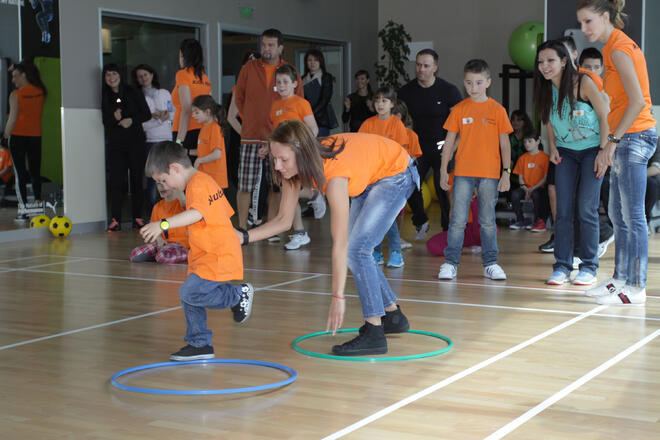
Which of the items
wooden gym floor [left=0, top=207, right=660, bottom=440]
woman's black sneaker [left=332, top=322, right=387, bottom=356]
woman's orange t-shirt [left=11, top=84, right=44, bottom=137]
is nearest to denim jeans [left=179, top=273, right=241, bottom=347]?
wooden gym floor [left=0, top=207, right=660, bottom=440]

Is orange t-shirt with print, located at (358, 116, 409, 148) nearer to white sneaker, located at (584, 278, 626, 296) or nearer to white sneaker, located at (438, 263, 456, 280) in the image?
white sneaker, located at (438, 263, 456, 280)

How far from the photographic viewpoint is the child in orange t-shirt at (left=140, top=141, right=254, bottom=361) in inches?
136

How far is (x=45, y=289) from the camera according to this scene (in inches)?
204

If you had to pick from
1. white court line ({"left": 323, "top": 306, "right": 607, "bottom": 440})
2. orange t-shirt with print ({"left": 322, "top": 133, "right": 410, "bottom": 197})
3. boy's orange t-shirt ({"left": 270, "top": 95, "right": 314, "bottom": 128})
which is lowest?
white court line ({"left": 323, "top": 306, "right": 607, "bottom": 440})

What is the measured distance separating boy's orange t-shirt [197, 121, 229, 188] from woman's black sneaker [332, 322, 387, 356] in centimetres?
362

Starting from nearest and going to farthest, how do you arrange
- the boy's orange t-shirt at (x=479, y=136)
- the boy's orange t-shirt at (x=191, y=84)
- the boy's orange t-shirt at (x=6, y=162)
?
the boy's orange t-shirt at (x=479, y=136) < the boy's orange t-shirt at (x=191, y=84) < the boy's orange t-shirt at (x=6, y=162)

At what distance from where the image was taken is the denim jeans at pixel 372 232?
138 inches

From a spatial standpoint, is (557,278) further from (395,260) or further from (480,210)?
(395,260)

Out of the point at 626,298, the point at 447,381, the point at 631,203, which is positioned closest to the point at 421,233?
the point at 626,298

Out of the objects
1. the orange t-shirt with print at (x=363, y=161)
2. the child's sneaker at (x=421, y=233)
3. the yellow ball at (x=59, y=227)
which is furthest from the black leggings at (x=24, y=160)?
the orange t-shirt with print at (x=363, y=161)

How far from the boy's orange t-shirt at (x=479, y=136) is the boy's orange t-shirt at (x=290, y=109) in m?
1.57

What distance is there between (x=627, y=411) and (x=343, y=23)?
9293 millimetres

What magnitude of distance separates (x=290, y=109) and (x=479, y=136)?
1.81 meters

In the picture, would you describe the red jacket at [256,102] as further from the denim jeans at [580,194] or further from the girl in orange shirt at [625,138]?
the girl in orange shirt at [625,138]
